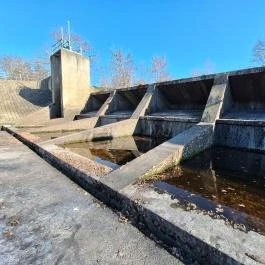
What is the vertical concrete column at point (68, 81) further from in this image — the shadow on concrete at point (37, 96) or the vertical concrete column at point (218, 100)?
the vertical concrete column at point (218, 100)

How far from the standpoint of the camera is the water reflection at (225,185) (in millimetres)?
2502

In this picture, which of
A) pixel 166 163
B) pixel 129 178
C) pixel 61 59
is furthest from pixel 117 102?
pixel 129 178

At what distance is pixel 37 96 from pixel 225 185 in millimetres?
15546

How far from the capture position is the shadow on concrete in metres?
15.3

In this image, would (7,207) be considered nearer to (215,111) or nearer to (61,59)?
(215,111)

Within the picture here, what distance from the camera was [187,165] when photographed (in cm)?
429

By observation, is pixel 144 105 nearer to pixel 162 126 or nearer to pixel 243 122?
pixel 162 126

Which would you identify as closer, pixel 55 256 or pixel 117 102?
pixel 55 256

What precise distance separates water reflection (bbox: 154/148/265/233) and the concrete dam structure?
0.01 meters

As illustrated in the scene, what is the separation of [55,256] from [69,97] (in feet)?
39.2

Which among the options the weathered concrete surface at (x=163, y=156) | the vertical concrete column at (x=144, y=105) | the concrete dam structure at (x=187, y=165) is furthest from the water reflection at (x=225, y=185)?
A: the vertical concrete column at (x=144, y=105)

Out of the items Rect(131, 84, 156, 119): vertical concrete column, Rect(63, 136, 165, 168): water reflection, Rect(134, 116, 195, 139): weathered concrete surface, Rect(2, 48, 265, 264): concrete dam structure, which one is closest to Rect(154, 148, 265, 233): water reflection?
Rect(2, 48, 265, 264): concrete dam structure

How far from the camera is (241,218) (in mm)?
2330

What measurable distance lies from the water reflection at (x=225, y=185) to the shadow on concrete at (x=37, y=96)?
12.9 metres
